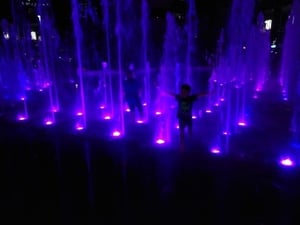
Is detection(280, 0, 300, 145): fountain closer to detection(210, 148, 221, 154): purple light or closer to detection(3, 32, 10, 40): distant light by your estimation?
detection(210, 148, 221, 154): purple light

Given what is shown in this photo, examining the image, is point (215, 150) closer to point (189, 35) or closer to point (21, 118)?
point (21, 118)

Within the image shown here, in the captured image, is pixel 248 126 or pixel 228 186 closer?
pixel 228 186

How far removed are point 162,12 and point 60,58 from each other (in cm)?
1191

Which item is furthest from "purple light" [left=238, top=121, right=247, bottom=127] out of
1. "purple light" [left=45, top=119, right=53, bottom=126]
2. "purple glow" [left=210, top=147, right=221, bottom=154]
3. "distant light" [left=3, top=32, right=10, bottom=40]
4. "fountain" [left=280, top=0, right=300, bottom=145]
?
"distant light" [left=3, top=32, right=10, bottom=40]

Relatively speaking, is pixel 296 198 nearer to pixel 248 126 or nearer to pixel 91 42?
pixel 248 126

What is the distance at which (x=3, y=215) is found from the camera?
357 centimetres

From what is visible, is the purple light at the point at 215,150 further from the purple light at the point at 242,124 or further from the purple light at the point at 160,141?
the purple light at the point at 242,124

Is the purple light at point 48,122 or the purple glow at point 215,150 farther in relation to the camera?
the purple light at point 48,122

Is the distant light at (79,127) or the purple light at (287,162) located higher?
the distant light at (79,127)

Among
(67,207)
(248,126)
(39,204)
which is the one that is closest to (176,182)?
(67,207)

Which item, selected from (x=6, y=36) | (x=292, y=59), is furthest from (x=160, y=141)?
(x=6, y=36)

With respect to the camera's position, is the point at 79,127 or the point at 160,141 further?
the point at 79,127

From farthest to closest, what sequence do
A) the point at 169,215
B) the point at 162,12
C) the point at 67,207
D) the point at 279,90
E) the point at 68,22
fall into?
the point at 162,12
the point at 68,22
the point at 279,90
the point at 67,207
the point at 169,215

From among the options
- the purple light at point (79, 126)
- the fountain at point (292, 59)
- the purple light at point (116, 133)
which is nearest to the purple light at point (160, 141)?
the purple light at point (116, 133)
